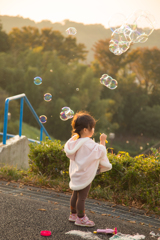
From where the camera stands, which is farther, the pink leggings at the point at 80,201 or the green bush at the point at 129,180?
the green bush at the point at 129,180

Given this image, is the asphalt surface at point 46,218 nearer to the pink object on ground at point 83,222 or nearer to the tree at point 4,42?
the pink object on ground at point 83,222

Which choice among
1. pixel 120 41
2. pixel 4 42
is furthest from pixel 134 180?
pixel 4 42

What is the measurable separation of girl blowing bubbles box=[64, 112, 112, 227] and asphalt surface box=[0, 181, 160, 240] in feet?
0.66

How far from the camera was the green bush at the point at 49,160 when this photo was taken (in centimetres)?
412

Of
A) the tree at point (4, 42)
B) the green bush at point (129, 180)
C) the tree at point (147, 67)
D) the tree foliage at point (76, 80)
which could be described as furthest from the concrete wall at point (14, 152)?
the tree at point (147, 67)

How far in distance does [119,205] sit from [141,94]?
31.7 metres

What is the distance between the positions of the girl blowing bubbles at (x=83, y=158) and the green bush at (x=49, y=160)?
4.16 ft

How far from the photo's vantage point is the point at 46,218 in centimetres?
291

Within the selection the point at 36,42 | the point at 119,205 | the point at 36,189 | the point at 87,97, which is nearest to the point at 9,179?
the point at 36,189

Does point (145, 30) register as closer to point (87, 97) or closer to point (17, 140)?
point (17, 140)

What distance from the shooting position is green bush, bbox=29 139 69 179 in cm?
412

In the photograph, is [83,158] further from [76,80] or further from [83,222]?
[76,80]

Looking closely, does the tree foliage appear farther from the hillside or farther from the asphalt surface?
the asphalt surface

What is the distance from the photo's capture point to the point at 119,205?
3.49 metres
